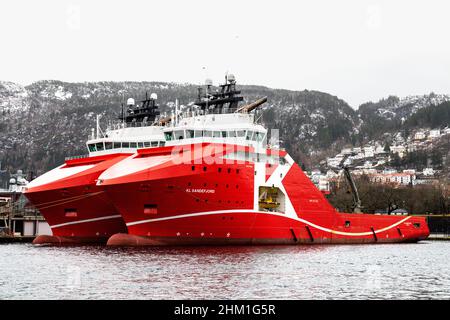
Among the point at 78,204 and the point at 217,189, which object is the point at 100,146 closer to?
the point at 78,204

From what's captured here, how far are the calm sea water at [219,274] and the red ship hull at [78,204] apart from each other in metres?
5.32

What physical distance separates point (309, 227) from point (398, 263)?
11.4 metres

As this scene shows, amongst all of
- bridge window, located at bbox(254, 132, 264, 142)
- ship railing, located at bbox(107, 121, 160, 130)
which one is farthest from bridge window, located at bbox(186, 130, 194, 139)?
ship railing, located at bbox(107, 121, 160, 130)

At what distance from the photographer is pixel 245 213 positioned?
135 feet

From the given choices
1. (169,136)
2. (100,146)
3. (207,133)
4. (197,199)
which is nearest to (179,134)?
(169,136)

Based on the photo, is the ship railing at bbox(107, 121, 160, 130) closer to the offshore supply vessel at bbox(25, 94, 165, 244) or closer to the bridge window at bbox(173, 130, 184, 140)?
the offshore supply vessel at bbox(25, 94, 165, 244)

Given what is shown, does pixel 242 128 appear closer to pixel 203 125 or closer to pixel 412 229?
pixel 203 125

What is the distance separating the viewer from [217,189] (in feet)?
130

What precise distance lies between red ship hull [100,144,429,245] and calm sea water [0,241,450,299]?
1251 mm

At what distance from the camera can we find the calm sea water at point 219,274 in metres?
22.9

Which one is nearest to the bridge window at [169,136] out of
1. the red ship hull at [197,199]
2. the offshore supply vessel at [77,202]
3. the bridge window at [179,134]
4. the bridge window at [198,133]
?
the bridge window at [179,134]

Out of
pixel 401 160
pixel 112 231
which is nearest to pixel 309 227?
pixel 112 231

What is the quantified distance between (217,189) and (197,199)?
1.35 m
